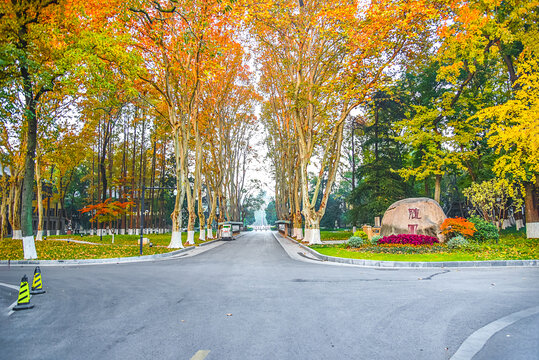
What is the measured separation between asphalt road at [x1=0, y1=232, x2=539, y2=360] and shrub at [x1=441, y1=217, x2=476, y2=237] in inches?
343

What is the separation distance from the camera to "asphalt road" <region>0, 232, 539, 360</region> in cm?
407

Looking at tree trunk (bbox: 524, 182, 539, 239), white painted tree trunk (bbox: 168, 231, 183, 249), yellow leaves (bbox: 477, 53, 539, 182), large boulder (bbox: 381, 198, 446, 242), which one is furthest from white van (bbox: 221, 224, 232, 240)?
tree trunk (bbox: 524, 182, 539, 239)

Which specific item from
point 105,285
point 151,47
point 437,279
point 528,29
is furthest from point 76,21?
point 528,29

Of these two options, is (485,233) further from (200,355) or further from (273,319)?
(200,355)

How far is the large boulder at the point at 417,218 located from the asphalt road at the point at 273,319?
33.4 ft

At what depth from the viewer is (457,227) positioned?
1831cm

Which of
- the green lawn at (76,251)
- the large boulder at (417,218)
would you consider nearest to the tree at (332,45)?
the large boulder at (417,218)

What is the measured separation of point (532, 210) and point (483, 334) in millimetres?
22169

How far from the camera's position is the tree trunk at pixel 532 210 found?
21.3 meters

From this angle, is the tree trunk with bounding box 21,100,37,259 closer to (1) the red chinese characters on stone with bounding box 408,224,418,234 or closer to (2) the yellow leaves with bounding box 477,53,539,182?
(1) the red chinese characters on stone with bounding box 408,224,418,234

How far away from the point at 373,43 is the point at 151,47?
14088mm

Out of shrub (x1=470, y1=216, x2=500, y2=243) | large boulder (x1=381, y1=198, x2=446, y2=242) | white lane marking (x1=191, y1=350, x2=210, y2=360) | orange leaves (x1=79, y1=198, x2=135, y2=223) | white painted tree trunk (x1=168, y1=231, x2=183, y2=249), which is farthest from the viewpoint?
orange leaves (x1=79, y1=198, x2=135, y2=223)

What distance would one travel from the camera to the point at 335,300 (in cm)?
679

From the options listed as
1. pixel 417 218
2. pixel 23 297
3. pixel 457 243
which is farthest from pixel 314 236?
pixel 23 297
